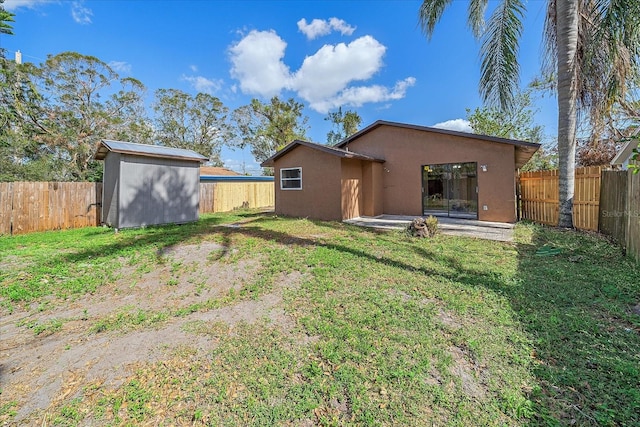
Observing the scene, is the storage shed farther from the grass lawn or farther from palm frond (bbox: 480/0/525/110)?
palm frond (bbox: 480/0/525/110)

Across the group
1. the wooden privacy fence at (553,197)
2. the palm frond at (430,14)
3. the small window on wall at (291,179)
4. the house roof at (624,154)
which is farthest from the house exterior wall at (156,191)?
the house roof at (624,154)

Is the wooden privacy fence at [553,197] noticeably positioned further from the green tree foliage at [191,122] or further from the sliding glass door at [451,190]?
the green tree foliage at [191,122]

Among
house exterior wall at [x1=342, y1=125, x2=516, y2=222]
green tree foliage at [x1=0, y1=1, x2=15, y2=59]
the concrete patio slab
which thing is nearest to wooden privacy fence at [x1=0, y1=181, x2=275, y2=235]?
green tree foliage at [x1=0, y1=1, x2=15, y2=59]

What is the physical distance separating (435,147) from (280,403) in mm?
10990

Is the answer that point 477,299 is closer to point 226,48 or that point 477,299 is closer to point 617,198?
point 617,198

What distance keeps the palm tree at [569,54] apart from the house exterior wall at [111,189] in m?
12.0

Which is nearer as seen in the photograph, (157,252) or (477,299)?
(477,299)

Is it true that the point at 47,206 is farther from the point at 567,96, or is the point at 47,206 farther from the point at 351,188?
the point at 567,96

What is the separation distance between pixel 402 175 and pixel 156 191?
9.71 metres

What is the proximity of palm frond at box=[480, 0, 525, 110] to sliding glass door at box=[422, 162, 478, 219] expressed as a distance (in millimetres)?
2474

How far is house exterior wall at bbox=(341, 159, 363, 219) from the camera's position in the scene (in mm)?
10953

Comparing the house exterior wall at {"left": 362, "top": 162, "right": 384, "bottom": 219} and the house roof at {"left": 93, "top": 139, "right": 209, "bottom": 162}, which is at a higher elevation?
the house roof at {"left": 93, "top": 139, "right": 209, "bottom": 162}

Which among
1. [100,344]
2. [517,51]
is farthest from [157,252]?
[517,51]

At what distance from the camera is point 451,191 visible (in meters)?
11.2
